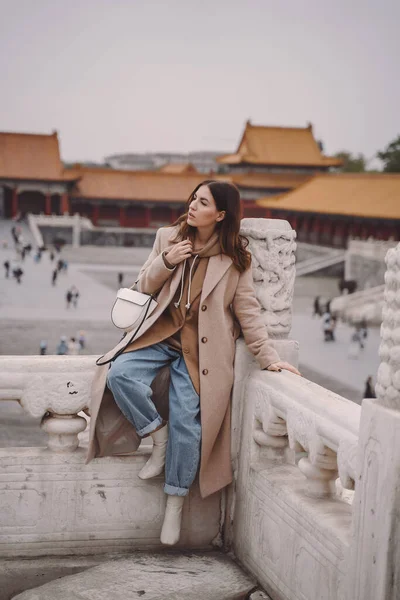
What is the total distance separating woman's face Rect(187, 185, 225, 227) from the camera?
290 cm

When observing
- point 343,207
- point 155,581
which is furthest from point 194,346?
point 343,207

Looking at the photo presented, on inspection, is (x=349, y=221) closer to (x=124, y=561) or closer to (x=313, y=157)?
(x=313, y=157)

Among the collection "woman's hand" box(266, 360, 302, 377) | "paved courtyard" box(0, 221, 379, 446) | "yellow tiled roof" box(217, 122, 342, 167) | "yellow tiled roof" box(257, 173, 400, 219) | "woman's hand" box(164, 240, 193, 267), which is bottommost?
"paved courtyard" box(0, 221, 379, 446)

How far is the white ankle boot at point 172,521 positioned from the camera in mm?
2869

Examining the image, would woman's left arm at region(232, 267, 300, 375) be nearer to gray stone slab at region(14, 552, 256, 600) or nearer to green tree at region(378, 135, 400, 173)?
gray stone slab at region(14, 552, 256, 600)

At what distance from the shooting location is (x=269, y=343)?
2920mm

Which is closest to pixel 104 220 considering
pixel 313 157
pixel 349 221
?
pixel 313 157

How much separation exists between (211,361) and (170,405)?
21 cm

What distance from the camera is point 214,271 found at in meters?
2.90

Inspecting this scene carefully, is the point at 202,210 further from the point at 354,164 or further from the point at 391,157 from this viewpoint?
the point at 354,164

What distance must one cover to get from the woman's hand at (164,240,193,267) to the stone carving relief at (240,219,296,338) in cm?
26

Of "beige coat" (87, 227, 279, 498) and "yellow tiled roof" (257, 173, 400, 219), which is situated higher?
"yellow tiled roof" (257, 173, 400, 219)

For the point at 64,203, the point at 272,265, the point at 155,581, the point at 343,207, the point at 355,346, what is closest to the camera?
the point at 155,581

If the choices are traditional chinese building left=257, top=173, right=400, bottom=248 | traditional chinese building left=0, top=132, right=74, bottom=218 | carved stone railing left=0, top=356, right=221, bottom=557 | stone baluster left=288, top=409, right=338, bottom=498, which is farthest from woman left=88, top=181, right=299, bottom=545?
traditional chinese building left=0, top=132, right=74, bottom=218
